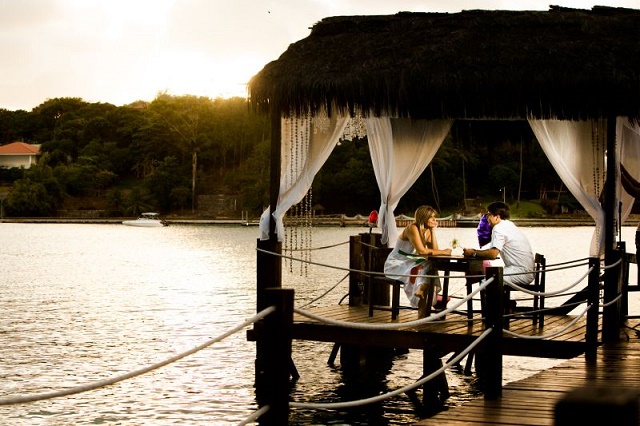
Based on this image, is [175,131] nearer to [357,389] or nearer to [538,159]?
[538,159]

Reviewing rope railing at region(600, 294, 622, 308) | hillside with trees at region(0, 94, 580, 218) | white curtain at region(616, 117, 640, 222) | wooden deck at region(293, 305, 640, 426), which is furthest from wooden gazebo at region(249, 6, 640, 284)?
hillside with trees at region(0, 94, 580, 218)

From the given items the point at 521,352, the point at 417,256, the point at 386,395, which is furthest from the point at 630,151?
the point at 386,395

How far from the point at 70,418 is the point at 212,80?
279ft

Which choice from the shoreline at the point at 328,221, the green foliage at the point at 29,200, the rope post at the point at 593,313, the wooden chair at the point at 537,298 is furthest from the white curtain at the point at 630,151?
the green foliage at the point at 29,200

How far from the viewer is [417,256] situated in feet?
30.7

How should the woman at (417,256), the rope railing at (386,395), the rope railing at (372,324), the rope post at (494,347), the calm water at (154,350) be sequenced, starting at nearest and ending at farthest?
the rope railing at (372,324)
the rope railing at (386,395)
the rope post at (494,347)
the woman at (417,256)
the calm water at (154,350)

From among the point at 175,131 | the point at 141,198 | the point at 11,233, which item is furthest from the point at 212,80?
the point at 11,233

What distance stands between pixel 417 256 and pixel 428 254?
13 centimetres

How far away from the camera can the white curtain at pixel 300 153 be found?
10.1m

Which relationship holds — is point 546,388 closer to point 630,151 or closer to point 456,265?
point 456,265

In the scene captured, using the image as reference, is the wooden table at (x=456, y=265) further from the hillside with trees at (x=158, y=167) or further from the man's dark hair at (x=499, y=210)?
the hillside with trees at (x=158, y=167)

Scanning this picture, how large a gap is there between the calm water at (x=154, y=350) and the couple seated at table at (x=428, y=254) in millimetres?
1487

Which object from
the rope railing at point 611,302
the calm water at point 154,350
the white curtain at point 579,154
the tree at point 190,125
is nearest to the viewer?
the rope railing at point 611,302

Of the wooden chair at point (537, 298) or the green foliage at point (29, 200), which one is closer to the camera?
the wooden chair at point (537, 298)
